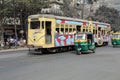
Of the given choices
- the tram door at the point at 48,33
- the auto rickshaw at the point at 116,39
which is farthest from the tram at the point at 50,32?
the auto rickshaw at the point at 116,39

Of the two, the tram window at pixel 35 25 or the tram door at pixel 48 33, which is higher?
the tram window at pixel 35 25

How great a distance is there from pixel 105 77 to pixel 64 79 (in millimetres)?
1898

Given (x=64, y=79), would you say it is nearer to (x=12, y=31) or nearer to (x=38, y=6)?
(x=38, y=6)

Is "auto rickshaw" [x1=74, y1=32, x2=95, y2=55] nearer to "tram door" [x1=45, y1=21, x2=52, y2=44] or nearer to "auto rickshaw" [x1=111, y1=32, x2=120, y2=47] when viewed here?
"tram door" [x1=45, y1=21, x2=52, y2=44]

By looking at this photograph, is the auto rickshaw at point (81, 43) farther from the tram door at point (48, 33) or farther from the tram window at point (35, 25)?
the tram window at point (35, 25)

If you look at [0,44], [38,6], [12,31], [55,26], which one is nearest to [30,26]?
[55,26]

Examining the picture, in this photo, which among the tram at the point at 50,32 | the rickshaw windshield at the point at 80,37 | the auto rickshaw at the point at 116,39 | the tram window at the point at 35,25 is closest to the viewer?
the tram at the point at 50,32

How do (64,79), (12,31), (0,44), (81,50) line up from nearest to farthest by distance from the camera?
1. (64,79)
2. (81,50)
3. (0,44)
4. (12,31)

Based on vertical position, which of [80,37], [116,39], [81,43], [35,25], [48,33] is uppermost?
[35,25]

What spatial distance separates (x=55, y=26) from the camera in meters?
27.7

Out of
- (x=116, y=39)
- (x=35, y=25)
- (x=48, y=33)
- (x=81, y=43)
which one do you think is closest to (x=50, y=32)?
(x=48, y=33)

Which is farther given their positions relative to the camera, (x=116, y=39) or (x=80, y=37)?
(x=116, y=39)

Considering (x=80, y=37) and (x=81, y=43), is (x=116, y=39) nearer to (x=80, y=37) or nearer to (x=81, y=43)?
(x=80, y=37)

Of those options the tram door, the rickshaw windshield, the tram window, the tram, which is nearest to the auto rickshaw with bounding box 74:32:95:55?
the rickshaw windshield
